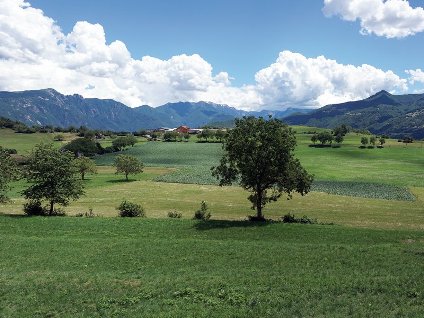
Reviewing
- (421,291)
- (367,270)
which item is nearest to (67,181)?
(367,270)

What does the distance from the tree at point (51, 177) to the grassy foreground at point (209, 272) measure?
1095 centimetres

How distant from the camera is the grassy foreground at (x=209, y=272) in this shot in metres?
22.3

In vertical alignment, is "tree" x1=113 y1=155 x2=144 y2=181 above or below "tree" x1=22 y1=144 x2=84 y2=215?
below

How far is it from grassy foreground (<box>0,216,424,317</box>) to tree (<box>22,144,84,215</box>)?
10946mm

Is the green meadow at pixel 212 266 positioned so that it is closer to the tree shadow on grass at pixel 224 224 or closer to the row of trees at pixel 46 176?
the tree shadow on grass at pixel 224 224

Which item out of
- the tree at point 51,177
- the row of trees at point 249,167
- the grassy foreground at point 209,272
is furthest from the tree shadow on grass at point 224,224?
the tree at point 51,177

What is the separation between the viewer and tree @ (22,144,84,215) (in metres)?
60.9

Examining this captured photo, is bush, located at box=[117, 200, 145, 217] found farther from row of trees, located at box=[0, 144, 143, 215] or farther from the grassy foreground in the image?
the grassy foreground

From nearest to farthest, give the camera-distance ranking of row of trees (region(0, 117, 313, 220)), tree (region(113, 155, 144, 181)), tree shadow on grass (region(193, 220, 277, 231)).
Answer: tree shadow on grass (region(193, 220, 277, 231)) → row of trees (region(0, 117, 313, 220)) → tree (region(113, 155, 144, 181))

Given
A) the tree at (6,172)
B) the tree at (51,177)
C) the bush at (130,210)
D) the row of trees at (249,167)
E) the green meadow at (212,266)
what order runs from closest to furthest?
the green meadow at (212,266) < the row of trees at (249,167) < the tree at (6,172) < the tree at (51,177) < the bush at (130,210)

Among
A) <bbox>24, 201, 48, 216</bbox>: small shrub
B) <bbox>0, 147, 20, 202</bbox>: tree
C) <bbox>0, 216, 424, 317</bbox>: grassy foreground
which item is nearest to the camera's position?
<bbox>0, 216, 424, 317</bbox>: grassy foreground

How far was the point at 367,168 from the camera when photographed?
514 feet

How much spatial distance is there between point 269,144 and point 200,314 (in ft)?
118

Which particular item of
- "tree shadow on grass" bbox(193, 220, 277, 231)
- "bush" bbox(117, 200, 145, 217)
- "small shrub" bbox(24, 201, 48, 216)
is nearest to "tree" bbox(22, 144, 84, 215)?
"small shrub" bbox(24, 201, 48, 216)
